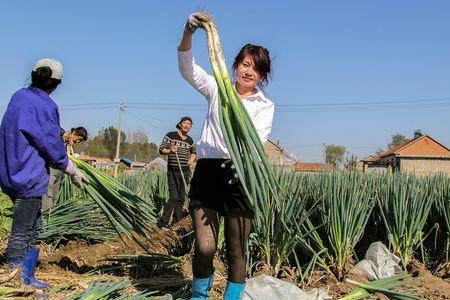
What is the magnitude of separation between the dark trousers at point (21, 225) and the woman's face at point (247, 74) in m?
1.28

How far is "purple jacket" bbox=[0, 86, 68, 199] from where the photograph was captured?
2578 mm

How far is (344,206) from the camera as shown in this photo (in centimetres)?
351

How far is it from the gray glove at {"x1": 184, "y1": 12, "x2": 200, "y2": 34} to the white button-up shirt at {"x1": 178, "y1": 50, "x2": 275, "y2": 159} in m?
0.12

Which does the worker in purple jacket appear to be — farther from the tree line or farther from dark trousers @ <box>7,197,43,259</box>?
the tree line

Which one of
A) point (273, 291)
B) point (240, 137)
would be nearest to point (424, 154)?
point (273, 291)

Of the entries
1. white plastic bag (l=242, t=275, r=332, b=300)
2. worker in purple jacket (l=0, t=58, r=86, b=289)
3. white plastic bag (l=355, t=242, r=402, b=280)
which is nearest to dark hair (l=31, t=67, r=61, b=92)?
worker in purple jacket (l=0, t=58, r=86, b=289)

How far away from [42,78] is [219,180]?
1.17 m

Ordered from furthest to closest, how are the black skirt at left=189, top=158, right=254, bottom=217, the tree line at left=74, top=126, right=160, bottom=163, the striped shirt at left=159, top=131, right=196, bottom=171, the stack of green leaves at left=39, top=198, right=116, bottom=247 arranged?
1. the tree line at left=74, top=126, right=160, bottom=163
2. the striped shirt at left=159, top=131, right=196, bottom=171
3. the stack of green leaves at left=39, top=198, right=116, bottom=247
4. the black skirt at left=189, top=158, right=254, bottom=217

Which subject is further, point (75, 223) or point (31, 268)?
point (75, 223)

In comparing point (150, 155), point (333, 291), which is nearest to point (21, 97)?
point (333, 291)

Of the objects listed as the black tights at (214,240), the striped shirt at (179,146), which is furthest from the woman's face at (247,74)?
the striped shirt at (179,146)

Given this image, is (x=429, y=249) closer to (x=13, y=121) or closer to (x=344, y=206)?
(x=344, y=206)

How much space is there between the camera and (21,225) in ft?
8.71

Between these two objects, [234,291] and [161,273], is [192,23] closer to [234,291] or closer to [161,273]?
[234,291]
